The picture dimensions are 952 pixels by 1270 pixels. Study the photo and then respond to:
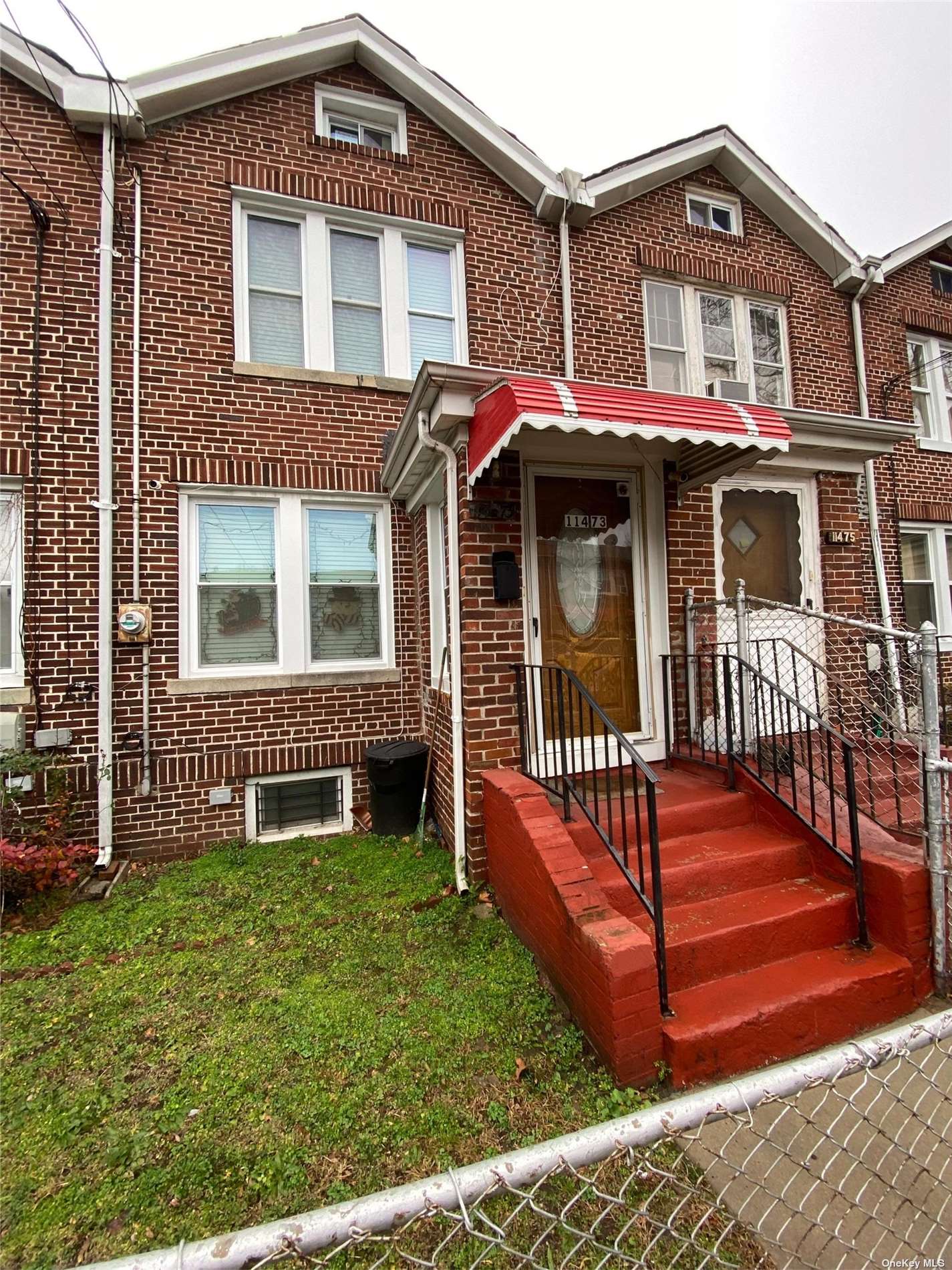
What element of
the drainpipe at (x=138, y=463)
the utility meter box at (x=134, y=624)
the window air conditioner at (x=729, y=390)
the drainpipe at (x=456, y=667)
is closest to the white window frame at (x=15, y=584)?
the utility meter box at (x=134, y=624)

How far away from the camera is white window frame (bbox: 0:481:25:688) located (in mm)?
4809

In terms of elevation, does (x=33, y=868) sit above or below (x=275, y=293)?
below

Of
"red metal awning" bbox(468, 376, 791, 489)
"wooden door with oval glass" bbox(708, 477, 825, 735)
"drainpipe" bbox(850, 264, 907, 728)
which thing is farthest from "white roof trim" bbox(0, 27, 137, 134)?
"drainpipe" bbox(850, 264, 907, 728)

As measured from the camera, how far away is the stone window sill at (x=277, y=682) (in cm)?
512

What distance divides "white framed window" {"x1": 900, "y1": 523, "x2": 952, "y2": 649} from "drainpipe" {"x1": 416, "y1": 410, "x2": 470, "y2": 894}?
7.07 metres

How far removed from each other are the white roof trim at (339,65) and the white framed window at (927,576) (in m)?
6.49

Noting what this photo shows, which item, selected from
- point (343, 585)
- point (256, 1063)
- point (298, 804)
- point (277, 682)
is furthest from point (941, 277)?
point (256, 1063)

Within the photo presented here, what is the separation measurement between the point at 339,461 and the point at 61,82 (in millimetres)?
3953

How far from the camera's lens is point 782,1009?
262cm

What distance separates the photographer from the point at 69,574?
4.88 m

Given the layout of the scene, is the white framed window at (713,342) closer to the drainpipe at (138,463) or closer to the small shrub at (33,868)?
the drainpipe at (138,463)

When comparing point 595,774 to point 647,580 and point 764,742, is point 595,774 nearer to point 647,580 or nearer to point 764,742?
point 764,742

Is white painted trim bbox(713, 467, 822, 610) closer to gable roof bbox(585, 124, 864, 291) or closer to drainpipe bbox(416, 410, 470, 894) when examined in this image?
drainpipe bbox(416, 410, 470, 894)

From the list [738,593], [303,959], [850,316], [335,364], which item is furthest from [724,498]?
[303,959]
